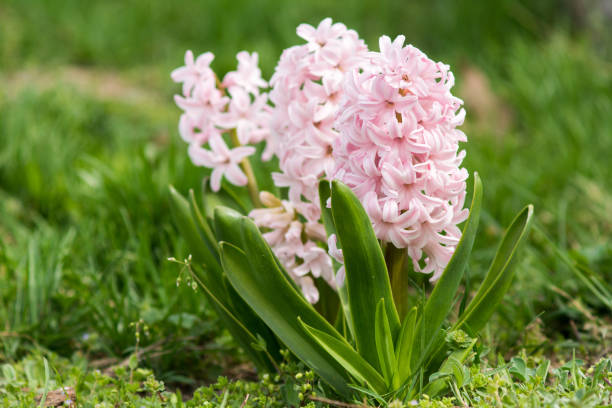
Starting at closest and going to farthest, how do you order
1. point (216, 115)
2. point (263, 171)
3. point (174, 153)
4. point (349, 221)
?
point (349, 221)
point (216, 115)
point (174, 153)
point (263, 171)

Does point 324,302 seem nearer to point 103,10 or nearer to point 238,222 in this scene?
point 238,222

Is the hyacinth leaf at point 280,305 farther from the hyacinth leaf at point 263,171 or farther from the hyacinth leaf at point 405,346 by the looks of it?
the hyacinth leaf at point 263,171

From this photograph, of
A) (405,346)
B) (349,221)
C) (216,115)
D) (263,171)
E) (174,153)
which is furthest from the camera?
(263,171)

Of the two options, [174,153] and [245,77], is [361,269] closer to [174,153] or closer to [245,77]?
[245,77]

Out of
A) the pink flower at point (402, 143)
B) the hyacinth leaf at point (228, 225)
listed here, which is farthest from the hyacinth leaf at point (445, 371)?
the hyacinth leaf at point (228, 225)

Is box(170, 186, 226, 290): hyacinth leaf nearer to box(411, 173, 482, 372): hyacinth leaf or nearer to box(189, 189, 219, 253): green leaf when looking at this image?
box(189, 189, 219, 253): green leaf

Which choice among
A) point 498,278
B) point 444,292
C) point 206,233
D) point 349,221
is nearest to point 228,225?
point 206,233

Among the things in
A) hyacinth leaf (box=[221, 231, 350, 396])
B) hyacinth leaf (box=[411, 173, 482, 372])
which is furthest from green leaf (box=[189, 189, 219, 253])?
hyacinth leaf (box=[411, 173, 482, 372])
